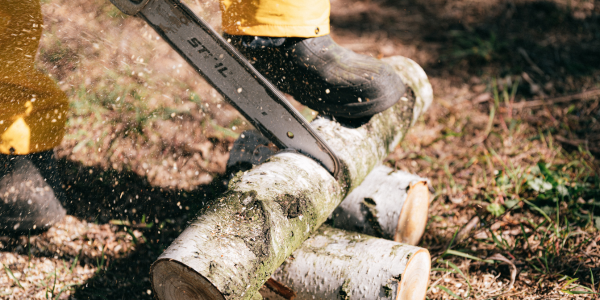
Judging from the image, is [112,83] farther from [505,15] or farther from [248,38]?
[505,15]

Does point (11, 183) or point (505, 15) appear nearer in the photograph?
point (11, 183)

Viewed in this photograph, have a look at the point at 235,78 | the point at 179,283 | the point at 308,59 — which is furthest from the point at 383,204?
the point at 179,283

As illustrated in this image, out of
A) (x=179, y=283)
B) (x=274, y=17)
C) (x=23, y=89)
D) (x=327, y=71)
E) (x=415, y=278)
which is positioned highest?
(x=274, y=17)

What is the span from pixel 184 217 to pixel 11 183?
2.73ft

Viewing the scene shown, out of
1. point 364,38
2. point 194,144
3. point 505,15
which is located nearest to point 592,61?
point 505,15

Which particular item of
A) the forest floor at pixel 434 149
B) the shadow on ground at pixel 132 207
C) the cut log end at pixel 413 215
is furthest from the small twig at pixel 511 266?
the shadow on ground at pixel 132 207

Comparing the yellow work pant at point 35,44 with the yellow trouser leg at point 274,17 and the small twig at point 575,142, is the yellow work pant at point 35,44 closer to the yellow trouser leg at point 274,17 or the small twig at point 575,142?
the yellow trouser leg at point 274,17

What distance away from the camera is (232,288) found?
1162mm

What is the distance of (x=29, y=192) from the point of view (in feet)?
6.26

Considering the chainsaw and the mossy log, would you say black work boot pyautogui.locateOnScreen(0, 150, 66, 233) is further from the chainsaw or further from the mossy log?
the mossy log

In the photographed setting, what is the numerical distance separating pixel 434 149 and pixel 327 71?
134cm

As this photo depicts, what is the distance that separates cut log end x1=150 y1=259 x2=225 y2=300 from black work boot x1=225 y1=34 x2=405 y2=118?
0.98 meters

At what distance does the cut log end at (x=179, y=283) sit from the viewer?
115 centimetres

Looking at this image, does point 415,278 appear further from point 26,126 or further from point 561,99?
point 561,99
